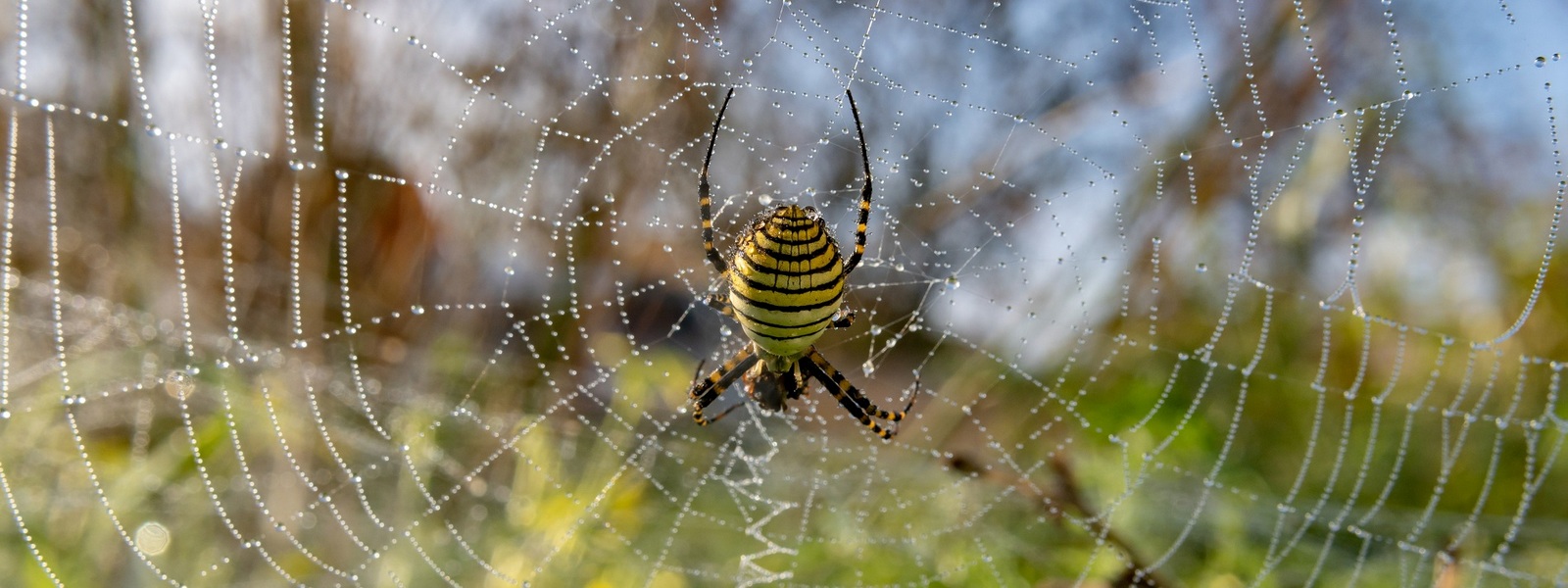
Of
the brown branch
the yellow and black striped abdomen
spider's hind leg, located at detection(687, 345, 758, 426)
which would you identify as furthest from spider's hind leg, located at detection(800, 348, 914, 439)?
the yellow and black striped abdomen

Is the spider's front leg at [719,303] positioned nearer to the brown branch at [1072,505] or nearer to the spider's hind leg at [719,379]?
the spider's hind leg at [719,379]

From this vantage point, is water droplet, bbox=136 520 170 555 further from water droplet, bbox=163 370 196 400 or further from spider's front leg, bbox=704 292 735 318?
spider's front leg, bbox=704 292 735 318

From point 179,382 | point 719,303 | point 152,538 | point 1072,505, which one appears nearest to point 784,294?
point 719,303

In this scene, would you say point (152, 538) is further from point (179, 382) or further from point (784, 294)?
point (784, 294)

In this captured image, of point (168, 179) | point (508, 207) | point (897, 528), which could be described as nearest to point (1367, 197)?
point (897, 528)

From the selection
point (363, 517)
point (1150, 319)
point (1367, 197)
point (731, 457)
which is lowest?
point (363, 517)

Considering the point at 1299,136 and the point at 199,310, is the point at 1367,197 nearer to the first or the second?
the point at 1299,136
